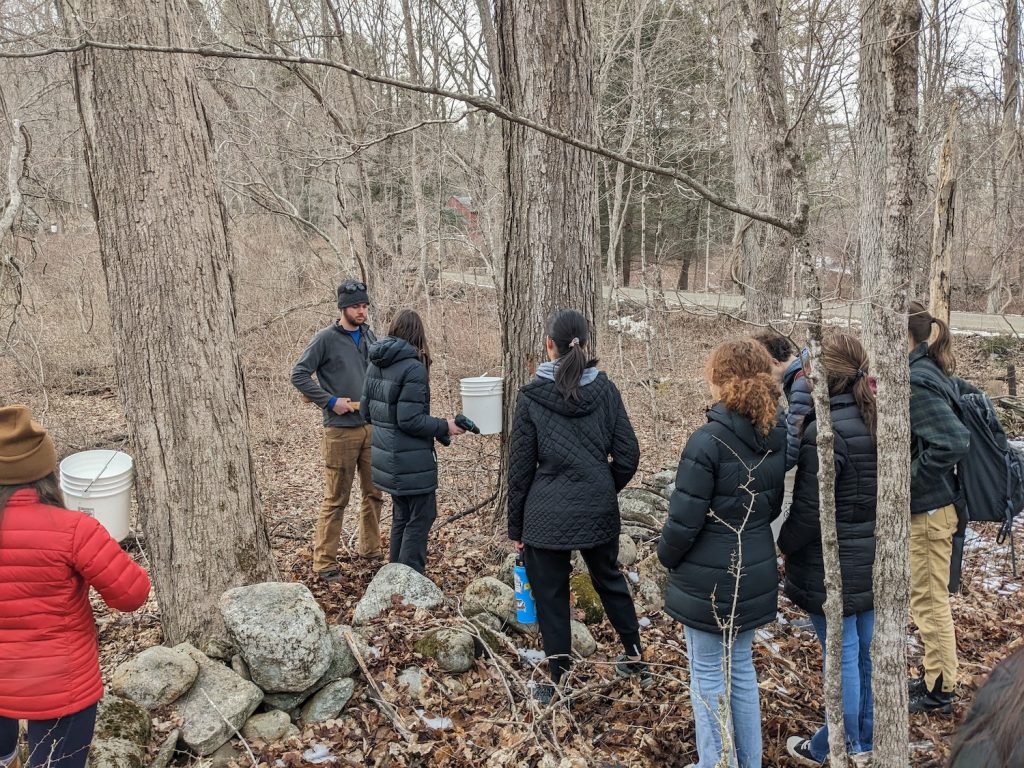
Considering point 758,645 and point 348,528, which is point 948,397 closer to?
point 758,645

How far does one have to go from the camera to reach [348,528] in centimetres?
750

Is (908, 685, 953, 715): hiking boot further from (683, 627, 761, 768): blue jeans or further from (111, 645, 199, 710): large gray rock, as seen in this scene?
(111, 645, 199, 710): large gray rock

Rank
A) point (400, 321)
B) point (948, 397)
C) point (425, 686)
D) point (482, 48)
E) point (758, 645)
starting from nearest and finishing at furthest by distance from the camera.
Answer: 1. point (948, 397)
2. point (425, 686)
3. point (758, 645)
4. point (400, 321)
5. point (482, 48)

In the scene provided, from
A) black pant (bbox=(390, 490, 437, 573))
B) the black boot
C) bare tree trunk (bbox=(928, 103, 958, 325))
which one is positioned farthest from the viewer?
bare tree trunk (bbox=(928, 103, 958, 325))

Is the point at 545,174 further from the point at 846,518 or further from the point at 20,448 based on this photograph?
the point at 20,448

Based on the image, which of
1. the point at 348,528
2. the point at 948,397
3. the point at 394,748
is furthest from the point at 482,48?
the point at 394,748

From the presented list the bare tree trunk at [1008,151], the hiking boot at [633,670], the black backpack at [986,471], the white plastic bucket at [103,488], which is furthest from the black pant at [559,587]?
the bare tree trunk at [1008,151]

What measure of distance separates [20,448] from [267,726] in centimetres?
183

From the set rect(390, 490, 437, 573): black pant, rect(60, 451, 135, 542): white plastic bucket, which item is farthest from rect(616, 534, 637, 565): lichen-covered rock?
rect(60, 451, 135, 542): white plastic bucket

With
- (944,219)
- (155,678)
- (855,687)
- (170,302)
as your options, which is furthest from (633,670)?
(944,219)

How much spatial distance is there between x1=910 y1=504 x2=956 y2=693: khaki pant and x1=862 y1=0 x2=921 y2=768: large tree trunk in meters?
1.53

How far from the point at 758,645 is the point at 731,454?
192 cm

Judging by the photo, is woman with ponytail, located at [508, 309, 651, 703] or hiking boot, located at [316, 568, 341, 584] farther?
hiking boot, located at [316, 568, 341, 584]

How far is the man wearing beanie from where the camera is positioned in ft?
17.9
